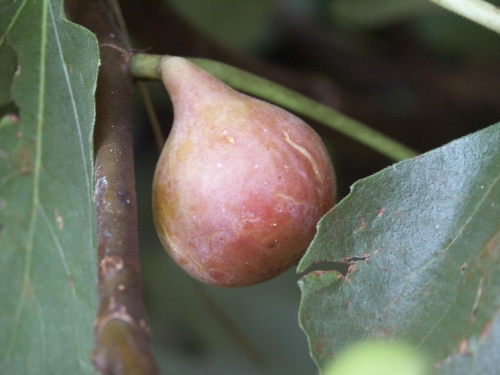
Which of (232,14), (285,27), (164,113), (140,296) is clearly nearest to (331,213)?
(140,296)

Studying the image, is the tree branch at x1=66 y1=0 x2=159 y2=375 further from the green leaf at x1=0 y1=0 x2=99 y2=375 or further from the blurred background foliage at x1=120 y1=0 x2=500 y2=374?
the blurred background foliage at x1=120 y1=0 x2=500 y2=374

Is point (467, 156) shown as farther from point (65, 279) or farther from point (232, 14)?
point (232, 14)

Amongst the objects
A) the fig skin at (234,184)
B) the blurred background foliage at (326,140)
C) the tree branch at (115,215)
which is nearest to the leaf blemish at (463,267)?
the fig skin at (234,184)

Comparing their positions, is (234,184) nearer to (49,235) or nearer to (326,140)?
(49,235)

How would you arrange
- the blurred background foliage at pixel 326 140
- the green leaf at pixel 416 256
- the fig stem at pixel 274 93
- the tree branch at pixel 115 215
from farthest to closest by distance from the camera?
the blurred background foliage at pixel 326 140 → the fig stem at pixel 274 93 → the green leaf at pixel 416 256 → the tree branch at pixel 115 215

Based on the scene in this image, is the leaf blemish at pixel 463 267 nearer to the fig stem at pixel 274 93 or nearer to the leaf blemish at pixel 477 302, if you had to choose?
the leaf blemish at pixel 477 302

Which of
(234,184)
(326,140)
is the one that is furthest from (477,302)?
(326,140)

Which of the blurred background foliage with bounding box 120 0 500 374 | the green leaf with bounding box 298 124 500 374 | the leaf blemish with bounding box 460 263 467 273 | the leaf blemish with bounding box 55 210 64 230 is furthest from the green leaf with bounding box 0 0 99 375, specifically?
the blurred background foliage with bounding box 120 0 500 374
